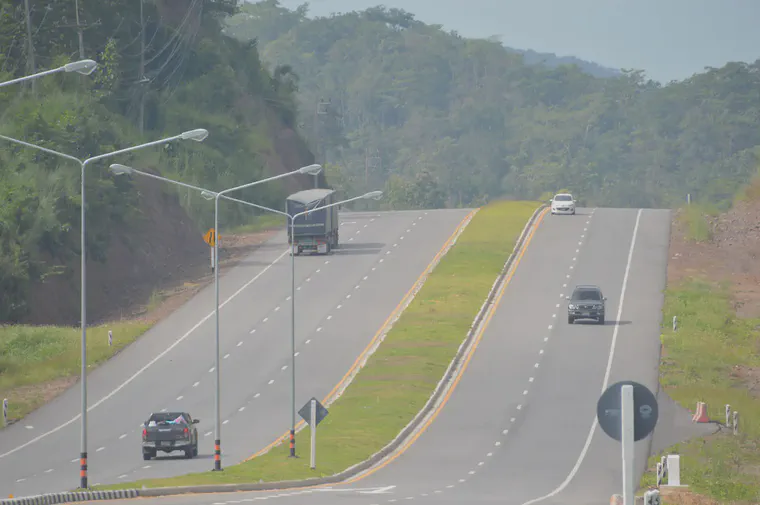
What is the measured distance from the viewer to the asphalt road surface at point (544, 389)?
143 feet

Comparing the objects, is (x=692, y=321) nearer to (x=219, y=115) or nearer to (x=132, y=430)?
(x=132, y=430)

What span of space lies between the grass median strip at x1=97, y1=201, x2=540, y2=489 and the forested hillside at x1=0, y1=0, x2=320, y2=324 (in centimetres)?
1888

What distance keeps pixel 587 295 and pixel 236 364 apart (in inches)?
787

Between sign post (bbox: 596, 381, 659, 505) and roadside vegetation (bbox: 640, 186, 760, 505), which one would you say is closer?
sign post (bbox: 596, 381, 659, 505)

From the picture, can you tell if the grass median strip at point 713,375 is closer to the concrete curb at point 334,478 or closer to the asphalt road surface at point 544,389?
the asphalt road surface at point 544,389

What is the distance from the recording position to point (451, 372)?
230ft

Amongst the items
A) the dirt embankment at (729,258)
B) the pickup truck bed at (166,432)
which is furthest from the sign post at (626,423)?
the dirt embankment at (729,258)

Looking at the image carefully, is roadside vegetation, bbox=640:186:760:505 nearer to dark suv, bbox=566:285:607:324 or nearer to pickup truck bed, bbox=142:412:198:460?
dark suv, bbox=566:285:607:324

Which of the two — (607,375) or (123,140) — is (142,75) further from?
(607,375)

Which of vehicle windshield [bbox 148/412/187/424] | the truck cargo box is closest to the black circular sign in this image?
vehicle windshield [bbox 148/412/187/424]

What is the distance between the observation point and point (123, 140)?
10031 cm

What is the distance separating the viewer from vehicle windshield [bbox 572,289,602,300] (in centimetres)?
7788

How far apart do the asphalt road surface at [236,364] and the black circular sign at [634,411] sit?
29.9m

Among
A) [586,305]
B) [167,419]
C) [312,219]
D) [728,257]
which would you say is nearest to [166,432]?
[167,419]
